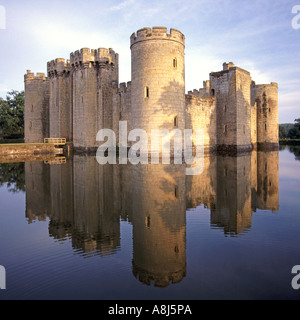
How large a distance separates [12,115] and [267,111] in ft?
119

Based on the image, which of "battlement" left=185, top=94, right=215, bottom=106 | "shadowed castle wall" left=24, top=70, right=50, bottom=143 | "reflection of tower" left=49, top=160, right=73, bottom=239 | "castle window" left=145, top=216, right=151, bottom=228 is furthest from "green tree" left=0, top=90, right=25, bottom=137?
"castle window" left=145, top=216, right=151, bottom=228

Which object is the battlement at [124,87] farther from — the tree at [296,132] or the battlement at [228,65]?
the tree at [296,132]

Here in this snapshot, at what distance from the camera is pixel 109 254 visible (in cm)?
453

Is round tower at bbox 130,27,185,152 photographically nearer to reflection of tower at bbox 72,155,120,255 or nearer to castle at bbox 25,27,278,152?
castle at bbox 25,27,278,152

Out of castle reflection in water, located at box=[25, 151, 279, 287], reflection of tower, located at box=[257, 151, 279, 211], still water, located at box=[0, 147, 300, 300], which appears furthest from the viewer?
reflection of tower, located at box=[257, 151, 279, 211]

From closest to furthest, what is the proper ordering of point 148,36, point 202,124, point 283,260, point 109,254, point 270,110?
point 283,260
point 109,254
point 148,36
point 202,124
point 270,110

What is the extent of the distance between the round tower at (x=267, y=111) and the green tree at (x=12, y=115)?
33.7 m

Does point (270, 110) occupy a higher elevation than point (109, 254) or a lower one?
higher

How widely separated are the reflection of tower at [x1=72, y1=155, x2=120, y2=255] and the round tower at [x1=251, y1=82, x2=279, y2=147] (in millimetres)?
25805

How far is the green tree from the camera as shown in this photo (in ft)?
138

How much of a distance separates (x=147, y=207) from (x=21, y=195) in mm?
4558

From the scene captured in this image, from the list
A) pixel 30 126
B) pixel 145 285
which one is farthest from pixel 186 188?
pixel 30 126

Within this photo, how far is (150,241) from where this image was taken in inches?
195
